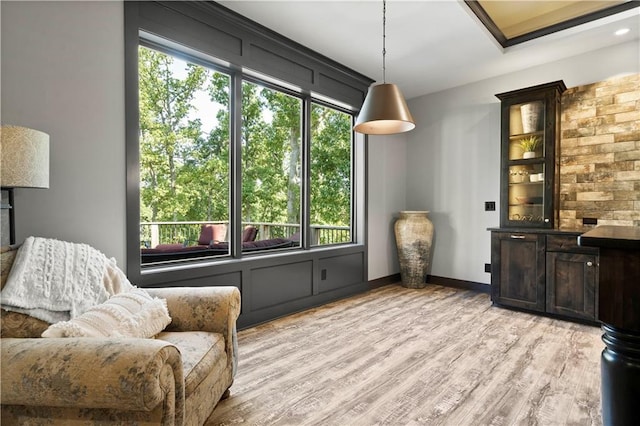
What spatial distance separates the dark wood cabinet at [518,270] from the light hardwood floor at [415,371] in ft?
0.61

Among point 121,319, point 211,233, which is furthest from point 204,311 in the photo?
point 211,233

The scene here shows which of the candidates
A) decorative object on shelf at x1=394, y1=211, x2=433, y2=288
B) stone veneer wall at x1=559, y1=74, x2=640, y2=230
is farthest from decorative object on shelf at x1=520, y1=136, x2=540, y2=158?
decorative object on shelf at x1=394, y1=211, x2=433, y2=288

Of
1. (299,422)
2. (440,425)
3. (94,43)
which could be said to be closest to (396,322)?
(440,425)

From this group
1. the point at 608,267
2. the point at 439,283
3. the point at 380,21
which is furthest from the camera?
the point at 439,283

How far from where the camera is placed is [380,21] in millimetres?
Result: 3143

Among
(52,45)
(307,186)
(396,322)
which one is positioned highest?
(52,45)

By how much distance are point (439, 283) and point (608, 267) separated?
422 centimetres

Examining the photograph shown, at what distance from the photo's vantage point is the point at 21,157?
1566 mm

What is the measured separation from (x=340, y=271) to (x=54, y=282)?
318cm

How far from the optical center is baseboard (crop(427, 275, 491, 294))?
4637mm

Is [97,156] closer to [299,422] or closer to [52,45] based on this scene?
[52,45]

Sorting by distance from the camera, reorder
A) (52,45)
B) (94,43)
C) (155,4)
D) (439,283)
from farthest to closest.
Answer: (439,283) → (155,4) → (94,43) → (52,45)

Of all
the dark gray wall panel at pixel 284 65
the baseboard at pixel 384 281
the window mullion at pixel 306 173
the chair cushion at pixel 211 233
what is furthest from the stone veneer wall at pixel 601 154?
the chair cushion at pixel 211 233

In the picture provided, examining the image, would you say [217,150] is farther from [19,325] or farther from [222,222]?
[19,325]
